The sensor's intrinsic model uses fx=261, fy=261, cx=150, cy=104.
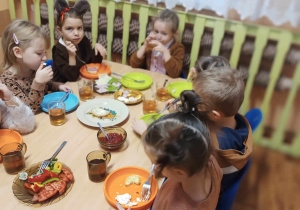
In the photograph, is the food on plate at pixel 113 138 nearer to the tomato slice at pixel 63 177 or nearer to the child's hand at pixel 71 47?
the tomato slice at pixel 63 177

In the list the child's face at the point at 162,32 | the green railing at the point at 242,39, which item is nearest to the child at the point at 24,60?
the child's face at the point at 162,32

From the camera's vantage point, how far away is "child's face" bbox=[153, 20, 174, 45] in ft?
7.26

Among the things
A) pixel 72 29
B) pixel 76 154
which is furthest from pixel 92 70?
pixel 76 154

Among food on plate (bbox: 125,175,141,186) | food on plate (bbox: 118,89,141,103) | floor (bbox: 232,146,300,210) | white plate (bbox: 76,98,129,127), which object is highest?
food on plate (bbox: 118,89,141,103)

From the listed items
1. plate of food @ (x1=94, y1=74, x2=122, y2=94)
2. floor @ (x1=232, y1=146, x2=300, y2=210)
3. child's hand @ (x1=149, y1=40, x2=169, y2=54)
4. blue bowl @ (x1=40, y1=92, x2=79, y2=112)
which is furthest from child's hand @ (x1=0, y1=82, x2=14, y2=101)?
floor @ (x1=232, y1=146, x2=300, y2=210)

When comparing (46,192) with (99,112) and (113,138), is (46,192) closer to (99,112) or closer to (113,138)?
(113,138)

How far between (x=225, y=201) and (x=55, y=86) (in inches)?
51.7

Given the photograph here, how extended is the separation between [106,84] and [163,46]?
61cm

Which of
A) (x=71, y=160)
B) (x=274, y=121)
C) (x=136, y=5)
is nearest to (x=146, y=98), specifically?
(x=71, y=160)

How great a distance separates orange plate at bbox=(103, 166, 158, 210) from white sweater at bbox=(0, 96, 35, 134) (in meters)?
0.55

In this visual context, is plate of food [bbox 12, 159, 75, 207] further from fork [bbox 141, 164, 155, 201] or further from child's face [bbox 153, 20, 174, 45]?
child's face [bbox 153, 20, 174, 45]

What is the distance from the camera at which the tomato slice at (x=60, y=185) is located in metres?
1.05

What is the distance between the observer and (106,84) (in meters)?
1.86

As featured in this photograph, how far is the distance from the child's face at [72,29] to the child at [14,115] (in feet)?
2.63
